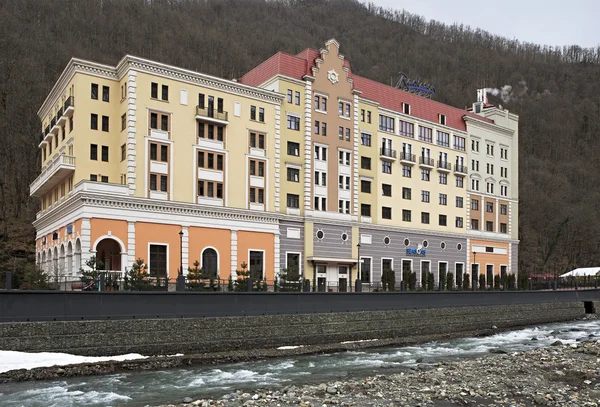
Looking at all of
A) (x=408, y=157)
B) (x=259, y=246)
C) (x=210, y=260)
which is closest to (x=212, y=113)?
(x=259, y=246)

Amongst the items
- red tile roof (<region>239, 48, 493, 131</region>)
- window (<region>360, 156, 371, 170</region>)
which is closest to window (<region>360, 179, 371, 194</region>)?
window (<region>360, 156, 371, 170</region>)

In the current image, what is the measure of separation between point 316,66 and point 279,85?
525 cm

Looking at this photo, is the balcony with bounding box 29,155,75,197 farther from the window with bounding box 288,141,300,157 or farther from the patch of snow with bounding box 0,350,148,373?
the patch of snow with bounding box 0,350,148,373

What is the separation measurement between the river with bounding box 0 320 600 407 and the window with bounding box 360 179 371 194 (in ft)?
74.7

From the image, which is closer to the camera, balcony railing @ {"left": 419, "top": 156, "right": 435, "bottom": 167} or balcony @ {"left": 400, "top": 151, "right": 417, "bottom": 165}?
balcony @ {"left": 400, "top": 151, "right": 417, "bottom": 165}

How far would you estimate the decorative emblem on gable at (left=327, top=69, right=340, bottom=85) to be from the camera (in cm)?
5621

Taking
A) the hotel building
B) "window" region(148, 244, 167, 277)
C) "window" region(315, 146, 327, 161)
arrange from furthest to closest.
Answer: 1. "window" region(315, 146, 327, 161)
2. the hotel building
3. "window" region(148, 244, 167, 277)

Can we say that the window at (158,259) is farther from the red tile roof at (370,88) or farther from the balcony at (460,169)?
the balcony at (460,169)

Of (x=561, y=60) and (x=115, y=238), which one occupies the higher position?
(x=561, y=60)

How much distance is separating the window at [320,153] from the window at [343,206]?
14.7 ft

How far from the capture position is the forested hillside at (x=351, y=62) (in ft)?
227

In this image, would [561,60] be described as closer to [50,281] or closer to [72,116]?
[72,116]

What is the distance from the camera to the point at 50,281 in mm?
30938

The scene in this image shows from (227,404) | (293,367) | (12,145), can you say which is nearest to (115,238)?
(293,367)
